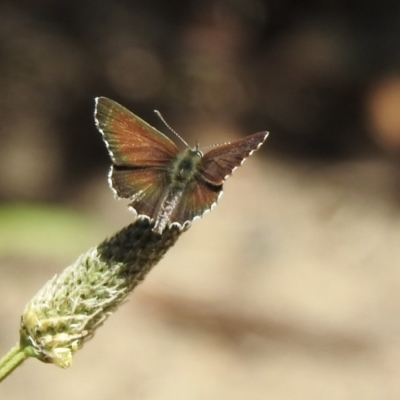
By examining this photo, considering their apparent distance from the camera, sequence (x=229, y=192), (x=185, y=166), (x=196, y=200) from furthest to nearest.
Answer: (x=229, y=192)
(x=185, y=166)
(x=196, y=200)

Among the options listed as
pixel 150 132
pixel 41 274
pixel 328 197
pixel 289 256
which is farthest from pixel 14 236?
pixel 328 197

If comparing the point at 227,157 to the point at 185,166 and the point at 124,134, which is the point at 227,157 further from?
the point at 124,134

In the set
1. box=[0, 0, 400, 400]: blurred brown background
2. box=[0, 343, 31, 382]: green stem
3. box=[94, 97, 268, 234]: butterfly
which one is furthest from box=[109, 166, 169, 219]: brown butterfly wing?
box=[0, 0, 400, 400]: blurred brown background

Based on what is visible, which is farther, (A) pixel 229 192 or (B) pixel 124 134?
(A) pixel 229 192

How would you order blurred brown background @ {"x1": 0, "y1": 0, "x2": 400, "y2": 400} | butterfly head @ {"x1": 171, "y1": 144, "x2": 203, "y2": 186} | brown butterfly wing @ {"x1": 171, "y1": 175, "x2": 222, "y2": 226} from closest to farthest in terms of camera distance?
brown butterfly wing @ {"x1": 171, "y1": 175, "x2": 222, "y2": 226}, butterfly head @ {"x1": 171, "y1": 144, "x2": 203, "y2": 186}, blurred brown background @ {"x1": 0, "y1": 0, "x2": 400, "y2": 400}

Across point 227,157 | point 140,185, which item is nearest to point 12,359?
point 140,185

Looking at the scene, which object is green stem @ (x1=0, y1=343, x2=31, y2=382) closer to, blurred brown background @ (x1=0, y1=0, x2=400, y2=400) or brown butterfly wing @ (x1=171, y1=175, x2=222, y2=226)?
brown butterfly wing @ (x1=171, y1=175, x2=222, y2=226)
